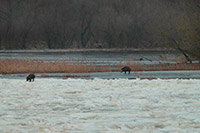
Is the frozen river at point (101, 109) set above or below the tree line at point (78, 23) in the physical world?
below

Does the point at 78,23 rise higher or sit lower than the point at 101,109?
higher

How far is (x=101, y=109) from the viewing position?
11.9 m

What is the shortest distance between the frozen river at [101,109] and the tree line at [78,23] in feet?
176

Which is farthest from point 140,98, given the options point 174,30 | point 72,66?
point 174,30

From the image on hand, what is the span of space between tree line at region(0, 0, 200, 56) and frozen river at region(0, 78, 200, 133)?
176 ft

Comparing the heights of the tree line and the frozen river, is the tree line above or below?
above

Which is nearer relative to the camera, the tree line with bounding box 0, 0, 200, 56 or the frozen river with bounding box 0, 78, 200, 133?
the frozen river with bounding box 0, 78, 200, 133

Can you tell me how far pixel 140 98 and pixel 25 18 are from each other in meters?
65.0

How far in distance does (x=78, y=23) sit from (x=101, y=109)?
66363mm

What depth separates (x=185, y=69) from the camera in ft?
94.6

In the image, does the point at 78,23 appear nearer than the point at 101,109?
No

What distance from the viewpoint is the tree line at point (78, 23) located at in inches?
2808

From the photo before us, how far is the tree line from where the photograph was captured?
234 ft

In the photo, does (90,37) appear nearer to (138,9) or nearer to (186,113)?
(138,9)
